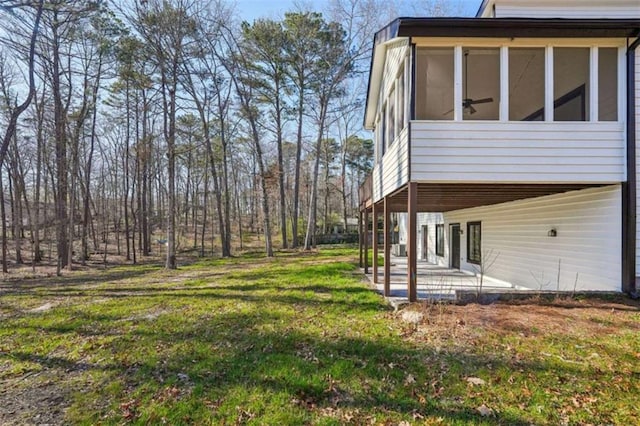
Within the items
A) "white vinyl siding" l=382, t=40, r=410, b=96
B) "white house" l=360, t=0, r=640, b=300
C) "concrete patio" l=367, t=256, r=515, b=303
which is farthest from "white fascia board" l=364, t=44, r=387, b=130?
"concrete patio" l=367, t=256, r=515, b=303

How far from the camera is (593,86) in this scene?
5.46m

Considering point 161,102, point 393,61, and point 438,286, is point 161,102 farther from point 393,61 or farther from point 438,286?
point 438,286

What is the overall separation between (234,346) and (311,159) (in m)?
25.7

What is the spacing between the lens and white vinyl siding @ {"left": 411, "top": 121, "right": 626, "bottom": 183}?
5.41 metres

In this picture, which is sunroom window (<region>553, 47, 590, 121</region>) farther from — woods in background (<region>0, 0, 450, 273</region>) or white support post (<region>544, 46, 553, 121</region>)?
woods in background (<region>0, 0, 450, 273</region>)

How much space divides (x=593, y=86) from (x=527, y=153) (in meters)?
1.49

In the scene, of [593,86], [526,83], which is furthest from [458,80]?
[526,83]

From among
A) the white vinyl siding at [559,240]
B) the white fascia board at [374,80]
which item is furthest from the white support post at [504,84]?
the white fascia board at [374,80]

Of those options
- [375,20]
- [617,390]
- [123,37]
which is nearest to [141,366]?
[617,390]

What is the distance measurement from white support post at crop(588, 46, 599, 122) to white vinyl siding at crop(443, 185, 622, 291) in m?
1.24

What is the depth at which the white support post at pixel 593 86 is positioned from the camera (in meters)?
5.47

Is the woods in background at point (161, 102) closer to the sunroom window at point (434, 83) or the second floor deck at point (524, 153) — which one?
the sunroom window at point (434, 83)

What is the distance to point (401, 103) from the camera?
633 cm

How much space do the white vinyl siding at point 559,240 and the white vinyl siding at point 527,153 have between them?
0.65 meters
